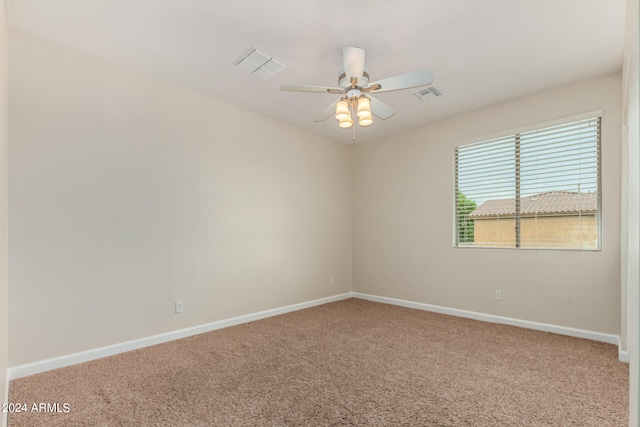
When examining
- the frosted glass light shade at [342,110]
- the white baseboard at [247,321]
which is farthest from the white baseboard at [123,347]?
the frosted glass light shade at [342,110]

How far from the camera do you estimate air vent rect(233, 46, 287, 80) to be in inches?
111

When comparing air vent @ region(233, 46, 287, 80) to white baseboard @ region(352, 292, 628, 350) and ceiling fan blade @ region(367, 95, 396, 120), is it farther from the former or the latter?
white baseboard @ region(352, 292, 628, 350)

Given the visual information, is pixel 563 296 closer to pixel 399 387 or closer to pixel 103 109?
pixel 399 387

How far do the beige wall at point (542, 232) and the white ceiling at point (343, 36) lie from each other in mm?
1429

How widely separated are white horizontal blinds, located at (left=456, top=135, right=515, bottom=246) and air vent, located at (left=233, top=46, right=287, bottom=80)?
263cm

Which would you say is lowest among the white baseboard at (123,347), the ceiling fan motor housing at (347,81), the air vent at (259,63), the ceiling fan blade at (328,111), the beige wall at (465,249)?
the white baseboard at (123,347)

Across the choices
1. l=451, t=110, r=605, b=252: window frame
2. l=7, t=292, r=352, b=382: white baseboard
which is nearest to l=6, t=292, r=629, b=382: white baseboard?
l=7, t=292, r=352, b=382: white baseboard

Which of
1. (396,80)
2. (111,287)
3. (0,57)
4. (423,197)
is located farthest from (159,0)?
(423,197)

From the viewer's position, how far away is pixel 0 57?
187 cm

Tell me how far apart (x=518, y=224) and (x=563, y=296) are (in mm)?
867

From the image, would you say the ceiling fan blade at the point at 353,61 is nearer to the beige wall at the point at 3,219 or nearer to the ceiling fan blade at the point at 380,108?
the ceiling fan blade at the point at 380,108

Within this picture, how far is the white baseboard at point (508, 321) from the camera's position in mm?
3197

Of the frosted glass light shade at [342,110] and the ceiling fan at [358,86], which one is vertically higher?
the ceiling fan at [358,86]

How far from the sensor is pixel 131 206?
119 inches
